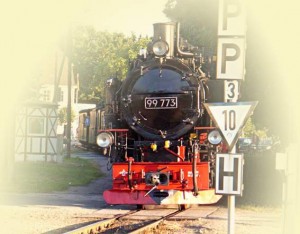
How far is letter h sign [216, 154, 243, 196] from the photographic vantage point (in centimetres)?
737

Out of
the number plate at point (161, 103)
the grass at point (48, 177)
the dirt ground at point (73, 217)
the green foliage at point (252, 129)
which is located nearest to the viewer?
the dirt ground at point (73, 217)

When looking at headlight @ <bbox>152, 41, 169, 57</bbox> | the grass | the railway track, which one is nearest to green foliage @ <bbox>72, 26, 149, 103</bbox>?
the grass

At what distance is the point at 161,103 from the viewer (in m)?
13.2

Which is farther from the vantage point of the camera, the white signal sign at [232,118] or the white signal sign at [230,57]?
the white signal sign at [230,57]

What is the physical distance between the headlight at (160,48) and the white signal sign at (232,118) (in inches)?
239

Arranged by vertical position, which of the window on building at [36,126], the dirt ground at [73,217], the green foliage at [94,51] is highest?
the green foliage at [94,51]

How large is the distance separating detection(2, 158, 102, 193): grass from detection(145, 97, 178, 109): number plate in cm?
643

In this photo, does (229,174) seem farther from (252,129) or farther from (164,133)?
(252,129)

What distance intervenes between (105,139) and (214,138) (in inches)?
94.7

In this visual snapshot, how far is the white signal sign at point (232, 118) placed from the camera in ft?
24.4

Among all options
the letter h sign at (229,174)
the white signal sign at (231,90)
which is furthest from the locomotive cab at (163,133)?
the letter h sign at (229,174)

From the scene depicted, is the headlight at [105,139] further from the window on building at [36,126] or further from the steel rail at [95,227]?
the window on building at [36,126]

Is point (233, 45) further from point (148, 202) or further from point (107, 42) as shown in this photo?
point (107, 42)

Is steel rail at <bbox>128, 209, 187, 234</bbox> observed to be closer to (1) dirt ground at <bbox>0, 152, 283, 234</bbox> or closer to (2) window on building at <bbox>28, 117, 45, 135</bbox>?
(1) dirt ground at <bbox>0, 152, 283, 234</bbox>
